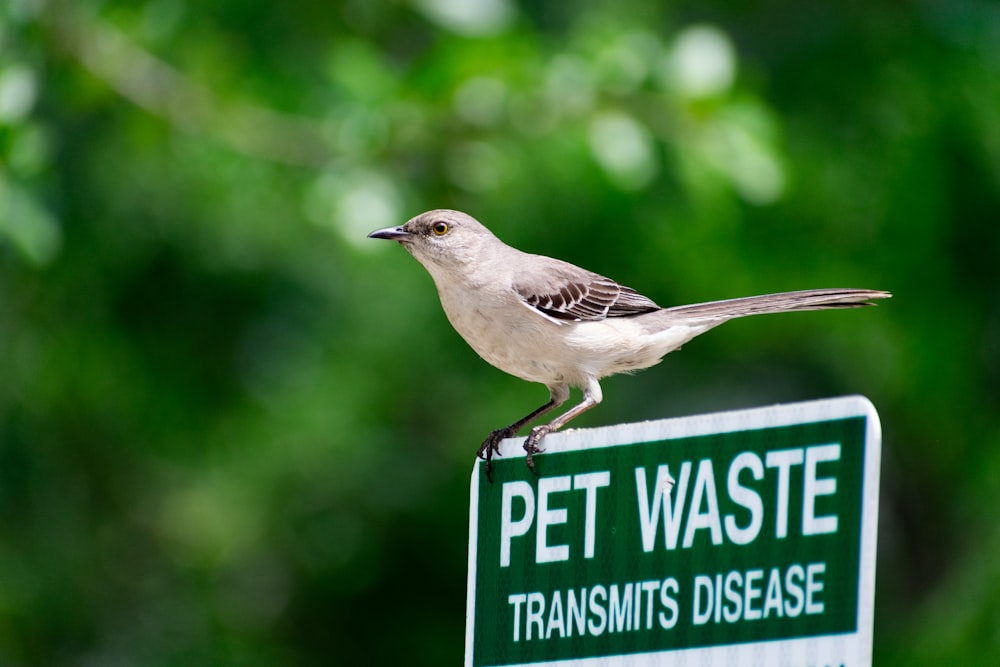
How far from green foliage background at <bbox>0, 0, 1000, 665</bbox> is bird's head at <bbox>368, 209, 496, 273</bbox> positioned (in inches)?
57.7

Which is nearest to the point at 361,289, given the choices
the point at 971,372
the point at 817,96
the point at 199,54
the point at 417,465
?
the point at 417,465

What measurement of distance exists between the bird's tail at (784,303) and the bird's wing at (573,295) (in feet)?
0.90

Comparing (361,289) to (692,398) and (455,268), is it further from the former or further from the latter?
(455,268)

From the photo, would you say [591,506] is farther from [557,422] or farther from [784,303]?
[784,303]

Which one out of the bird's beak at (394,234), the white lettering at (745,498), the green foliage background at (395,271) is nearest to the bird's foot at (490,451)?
the white lettering at (745,498)

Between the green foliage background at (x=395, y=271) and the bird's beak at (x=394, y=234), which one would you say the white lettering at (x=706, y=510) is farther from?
the green foliage background at (x=395, y=271)

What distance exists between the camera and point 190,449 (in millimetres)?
9766

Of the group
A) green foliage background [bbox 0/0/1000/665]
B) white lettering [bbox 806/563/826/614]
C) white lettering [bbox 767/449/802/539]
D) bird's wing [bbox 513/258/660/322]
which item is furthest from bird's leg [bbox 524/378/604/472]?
green foliage background [bbox 0/0/1000/665]

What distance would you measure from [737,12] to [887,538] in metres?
4.40

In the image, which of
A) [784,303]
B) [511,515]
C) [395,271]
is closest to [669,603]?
[511,515]

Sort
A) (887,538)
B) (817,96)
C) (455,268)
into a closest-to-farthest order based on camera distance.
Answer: (455,268) → (817,96) → (887,538)

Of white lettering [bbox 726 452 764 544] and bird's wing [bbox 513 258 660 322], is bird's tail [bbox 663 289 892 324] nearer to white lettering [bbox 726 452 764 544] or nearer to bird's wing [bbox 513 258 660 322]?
bird's wing [bbox 513 258 660 322]

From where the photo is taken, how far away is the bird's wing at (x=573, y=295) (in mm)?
4973

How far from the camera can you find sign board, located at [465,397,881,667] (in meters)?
2.45
